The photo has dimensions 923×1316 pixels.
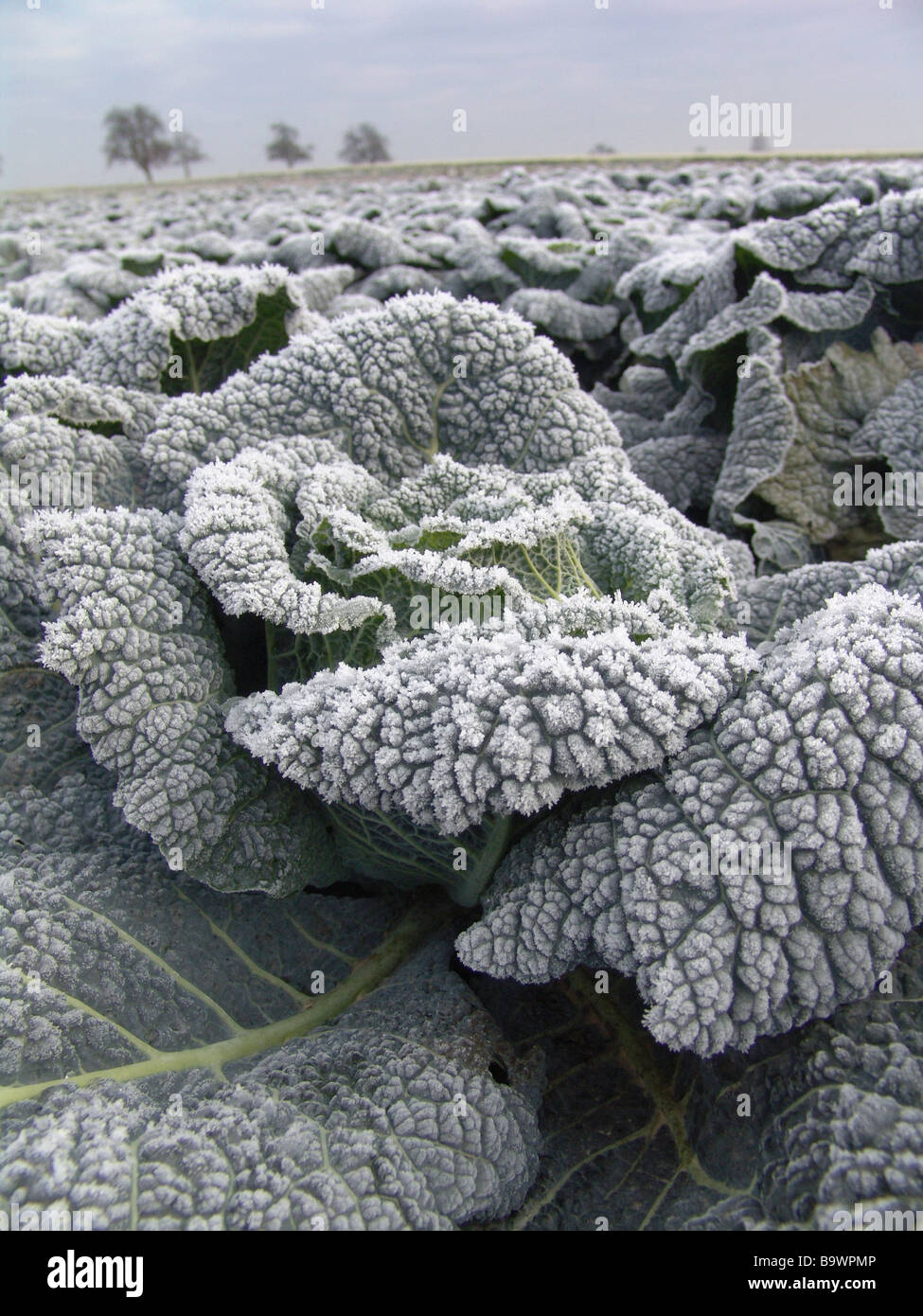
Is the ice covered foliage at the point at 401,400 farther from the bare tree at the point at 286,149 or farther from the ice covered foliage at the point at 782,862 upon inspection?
the bare tree at the point at 286,149

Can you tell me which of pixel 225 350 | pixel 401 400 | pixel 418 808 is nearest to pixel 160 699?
pixel 418 808

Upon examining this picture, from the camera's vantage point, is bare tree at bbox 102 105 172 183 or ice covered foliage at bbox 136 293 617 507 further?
bare tree at bbox 102 105 172 183

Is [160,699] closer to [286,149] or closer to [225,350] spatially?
[225,350]

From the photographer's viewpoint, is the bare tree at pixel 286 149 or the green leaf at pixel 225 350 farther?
the bare tree at pixel 286 149

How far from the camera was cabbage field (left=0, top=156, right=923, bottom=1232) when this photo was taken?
5.90 feet

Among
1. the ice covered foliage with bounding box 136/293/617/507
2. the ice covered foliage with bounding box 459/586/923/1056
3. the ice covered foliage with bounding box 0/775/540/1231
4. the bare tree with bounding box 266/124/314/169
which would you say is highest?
the bare tree with bounding box 266/124/314/169

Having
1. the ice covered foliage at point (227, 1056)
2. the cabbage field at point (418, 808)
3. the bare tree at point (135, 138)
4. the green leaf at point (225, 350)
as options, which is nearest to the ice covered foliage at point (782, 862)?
the cabbage field at point (418, 808)

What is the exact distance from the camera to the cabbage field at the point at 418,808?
1.80 metres

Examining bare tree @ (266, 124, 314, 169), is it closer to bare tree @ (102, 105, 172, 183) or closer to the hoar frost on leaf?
bare tree @ (102, 105, 172, 183)

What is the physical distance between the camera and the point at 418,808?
Answer: 1.93m

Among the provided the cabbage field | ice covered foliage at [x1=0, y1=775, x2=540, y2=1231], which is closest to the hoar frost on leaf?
the cabbage field
